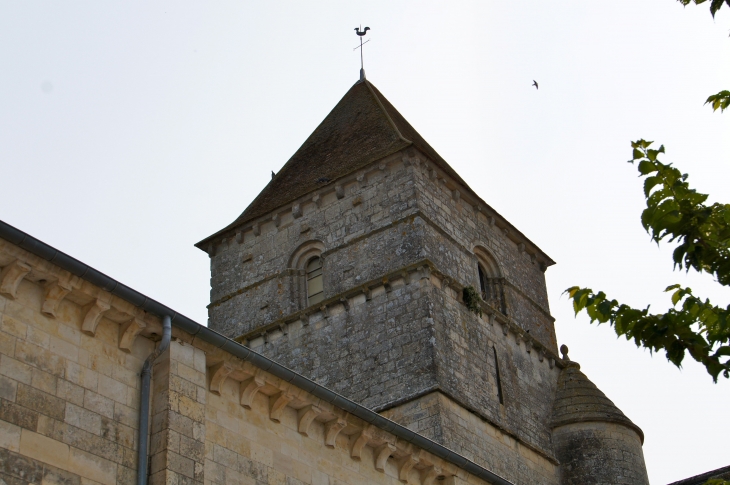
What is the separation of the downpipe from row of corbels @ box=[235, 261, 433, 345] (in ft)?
33.2

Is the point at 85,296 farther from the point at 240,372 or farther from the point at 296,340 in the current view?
the point at 296,340

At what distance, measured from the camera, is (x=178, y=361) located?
33.9 feet

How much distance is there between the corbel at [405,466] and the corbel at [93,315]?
4.46m

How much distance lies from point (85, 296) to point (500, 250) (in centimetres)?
1419

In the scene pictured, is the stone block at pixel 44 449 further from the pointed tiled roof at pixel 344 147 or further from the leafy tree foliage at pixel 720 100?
the pointed tiled roof at pixel 344 147

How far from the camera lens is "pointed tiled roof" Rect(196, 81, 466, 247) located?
73.3ft

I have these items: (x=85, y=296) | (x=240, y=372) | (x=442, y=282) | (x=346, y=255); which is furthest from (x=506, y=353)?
(x=85, y=296)

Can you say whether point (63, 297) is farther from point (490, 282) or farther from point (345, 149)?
point (345, 149)

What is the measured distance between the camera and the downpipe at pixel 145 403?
958 centimetres

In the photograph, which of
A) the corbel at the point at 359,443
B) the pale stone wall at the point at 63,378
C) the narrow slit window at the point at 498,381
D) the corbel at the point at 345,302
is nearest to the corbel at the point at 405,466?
the corbel at the point at 359,443

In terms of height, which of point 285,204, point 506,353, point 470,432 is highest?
point 285,204

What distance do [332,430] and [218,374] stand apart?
174cm

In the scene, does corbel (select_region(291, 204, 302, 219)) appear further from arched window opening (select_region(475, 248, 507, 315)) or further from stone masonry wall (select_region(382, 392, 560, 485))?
stone masonry wall (select_region(382, 392, 560, 485))

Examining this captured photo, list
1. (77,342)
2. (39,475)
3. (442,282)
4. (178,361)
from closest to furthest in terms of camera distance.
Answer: (39,475)
(77,342)
(178,361)
(442,282)
